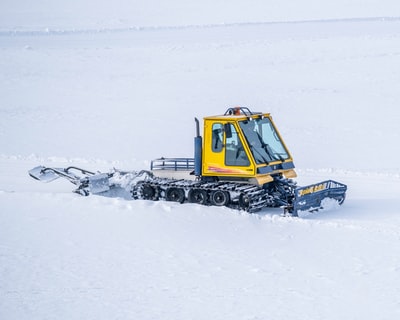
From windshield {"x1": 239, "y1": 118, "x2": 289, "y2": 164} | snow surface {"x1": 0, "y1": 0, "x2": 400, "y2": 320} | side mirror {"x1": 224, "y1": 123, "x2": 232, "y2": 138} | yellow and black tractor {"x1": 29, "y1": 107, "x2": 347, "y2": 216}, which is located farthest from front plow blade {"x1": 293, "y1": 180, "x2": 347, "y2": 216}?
side mirror {"x1": 224, "y1": 123, "x2": 232, "y2": 138}

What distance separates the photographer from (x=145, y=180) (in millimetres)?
14875

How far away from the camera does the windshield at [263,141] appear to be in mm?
13812

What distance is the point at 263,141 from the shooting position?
556 inches

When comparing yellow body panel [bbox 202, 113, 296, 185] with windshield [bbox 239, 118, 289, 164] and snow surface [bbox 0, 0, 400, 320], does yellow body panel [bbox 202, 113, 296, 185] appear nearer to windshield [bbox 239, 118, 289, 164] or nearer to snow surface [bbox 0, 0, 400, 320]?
windshield [bbox 239, 118, 289, 164]

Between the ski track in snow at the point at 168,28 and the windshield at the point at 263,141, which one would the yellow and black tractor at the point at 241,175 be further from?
the ski track in snow at the point at 168,28

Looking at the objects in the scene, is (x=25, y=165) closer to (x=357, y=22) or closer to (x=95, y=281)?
(x=95, y=281)

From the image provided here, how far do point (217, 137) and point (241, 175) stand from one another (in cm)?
76

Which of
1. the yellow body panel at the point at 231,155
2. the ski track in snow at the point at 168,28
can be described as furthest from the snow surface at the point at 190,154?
the yellow body panel at the point at 231,155

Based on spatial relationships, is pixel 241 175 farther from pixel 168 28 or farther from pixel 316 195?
pixel 168 28

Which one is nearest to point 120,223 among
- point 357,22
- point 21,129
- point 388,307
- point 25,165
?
point 388,307

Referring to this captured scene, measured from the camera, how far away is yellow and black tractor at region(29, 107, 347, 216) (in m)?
13.6

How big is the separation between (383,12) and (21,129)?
26.5m

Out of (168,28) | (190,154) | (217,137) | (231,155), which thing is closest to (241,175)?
(231,155)

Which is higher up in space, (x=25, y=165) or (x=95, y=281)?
(x=25, y=165)
